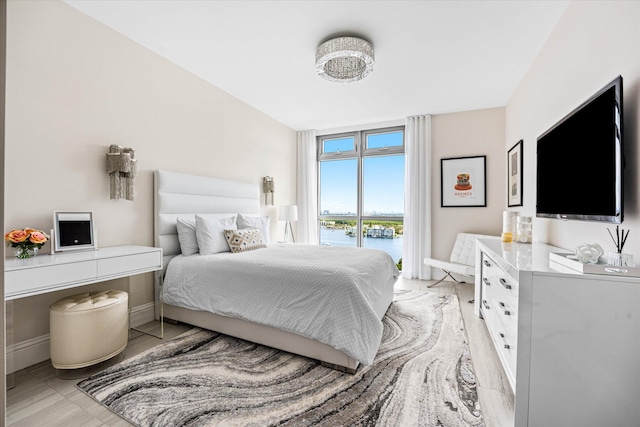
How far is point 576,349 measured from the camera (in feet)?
4.21

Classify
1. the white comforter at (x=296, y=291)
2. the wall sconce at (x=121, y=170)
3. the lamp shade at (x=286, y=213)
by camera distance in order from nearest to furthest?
the white comforter at (x=296, y=291) → the wall sconce at (x=121, y=170) → the lamp shade at (x=286, y=213)

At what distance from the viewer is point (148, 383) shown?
182 centimetres

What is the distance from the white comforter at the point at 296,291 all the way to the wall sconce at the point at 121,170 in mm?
763

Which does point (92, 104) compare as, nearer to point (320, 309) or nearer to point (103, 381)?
point (103, 381)

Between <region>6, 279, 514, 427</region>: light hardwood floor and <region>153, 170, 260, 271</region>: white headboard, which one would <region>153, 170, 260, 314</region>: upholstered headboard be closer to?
<region>153, 170, 260, 271</region>: white headboard

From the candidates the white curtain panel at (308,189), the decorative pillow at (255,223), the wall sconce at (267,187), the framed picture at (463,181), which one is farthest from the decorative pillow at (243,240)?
the framed picture at (463,181)

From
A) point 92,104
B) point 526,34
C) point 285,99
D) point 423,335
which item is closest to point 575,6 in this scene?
point 526,34

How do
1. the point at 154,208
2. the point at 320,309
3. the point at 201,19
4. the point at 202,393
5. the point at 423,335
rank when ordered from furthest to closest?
the point at 154,208 → the point at 423,335 → the point at 201,19 → the point at 320,309 → the point at 202,393

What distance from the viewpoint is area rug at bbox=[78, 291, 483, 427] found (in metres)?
1.55

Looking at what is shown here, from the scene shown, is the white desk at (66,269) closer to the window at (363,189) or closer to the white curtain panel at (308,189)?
the white curtain panel at (308,189)

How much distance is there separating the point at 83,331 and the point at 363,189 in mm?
4413

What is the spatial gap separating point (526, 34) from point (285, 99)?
9.11 feet

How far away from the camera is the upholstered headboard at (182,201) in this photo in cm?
288

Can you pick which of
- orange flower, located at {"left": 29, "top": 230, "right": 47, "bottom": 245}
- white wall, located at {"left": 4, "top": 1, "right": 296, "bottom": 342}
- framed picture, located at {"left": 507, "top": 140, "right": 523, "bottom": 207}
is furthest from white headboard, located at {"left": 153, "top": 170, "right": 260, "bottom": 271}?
framed picture, located at {"left": 507, "top": 140, "right": 523, "bottom": 207}
